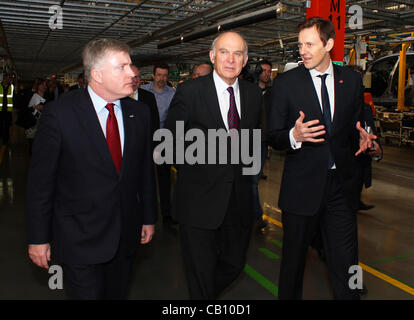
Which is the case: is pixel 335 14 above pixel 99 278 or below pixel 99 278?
above

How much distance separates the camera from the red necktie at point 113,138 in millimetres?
1927

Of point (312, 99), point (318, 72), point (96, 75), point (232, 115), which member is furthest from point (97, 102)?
point (318, 72)

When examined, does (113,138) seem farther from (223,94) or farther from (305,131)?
(305,131)

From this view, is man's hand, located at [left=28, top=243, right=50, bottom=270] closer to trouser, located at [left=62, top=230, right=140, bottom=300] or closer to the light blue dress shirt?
trouser, located at [left=62, top=230, right=140, bottom=300]

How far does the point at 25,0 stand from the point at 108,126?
9.39 meters

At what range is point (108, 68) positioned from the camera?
6.15ft

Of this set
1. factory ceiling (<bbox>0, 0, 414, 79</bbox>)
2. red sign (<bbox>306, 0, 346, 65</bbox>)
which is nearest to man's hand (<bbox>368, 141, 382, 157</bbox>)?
red sign (<bbox>306, 0, 346, 65</bbox>)

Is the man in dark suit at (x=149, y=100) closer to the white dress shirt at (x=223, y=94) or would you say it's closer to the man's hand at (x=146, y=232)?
the white dress shirt at (x=223, y=94)

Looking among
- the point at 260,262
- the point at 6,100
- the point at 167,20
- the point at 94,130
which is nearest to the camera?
the point at 94,130

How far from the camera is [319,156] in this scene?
7.80 ft

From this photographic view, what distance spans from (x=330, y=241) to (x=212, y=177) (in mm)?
858

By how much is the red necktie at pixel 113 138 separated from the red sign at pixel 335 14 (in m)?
3.39

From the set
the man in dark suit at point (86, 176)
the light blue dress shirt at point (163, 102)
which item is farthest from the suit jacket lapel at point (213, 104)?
the light blue dress shirt at point (163, 102)

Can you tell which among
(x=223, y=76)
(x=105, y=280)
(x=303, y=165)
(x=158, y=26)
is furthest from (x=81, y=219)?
(x=158, y=26)
